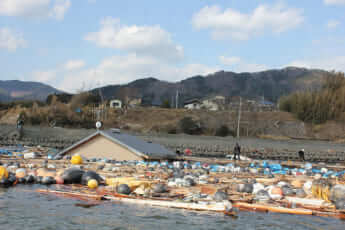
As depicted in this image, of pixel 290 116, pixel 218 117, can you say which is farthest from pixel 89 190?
pixel 290 116

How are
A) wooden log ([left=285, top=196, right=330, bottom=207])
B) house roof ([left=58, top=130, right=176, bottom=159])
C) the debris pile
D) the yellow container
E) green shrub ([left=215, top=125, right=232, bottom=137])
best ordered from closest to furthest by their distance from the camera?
the debris pile → wooden log ([left=285, top=196, right=330, bottom=207]) → the yellow container → house roof ([left=58, top=130, right=176, bottom=159]) → green shrub ([left=215, top=125, right=232, bottom=137])

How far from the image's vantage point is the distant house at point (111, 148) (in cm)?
2217

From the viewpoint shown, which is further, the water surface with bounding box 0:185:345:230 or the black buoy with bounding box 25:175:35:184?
the black buoy with bounding box 25:175:35:184

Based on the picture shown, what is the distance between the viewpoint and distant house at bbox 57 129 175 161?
873 inches

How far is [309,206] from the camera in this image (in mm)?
11328

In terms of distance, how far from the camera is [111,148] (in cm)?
2253

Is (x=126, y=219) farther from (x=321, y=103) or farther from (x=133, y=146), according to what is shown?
(x=321, y=103)

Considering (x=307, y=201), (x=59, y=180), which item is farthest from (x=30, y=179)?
(x=307, y=201)

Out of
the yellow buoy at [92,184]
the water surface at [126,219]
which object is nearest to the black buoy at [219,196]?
the water surface at [126,219]

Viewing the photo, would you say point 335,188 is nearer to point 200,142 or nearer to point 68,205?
point 68,205

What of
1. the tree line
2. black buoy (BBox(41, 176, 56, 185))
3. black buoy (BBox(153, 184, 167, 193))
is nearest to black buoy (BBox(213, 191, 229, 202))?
black buoy (BBox(153, 184, 167, 193))

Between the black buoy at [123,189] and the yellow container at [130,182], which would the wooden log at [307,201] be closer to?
the yellow container at [130,182]

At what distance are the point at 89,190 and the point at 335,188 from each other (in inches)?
265

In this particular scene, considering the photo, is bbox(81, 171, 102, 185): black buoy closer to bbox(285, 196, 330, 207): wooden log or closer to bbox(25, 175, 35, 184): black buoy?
bbox(25, 175, 35, 184): black buoy
